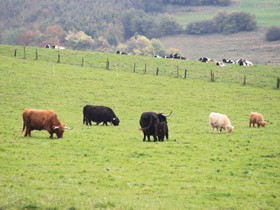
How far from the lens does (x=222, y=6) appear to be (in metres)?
175

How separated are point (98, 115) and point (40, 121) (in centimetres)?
804

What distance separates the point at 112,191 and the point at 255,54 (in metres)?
111

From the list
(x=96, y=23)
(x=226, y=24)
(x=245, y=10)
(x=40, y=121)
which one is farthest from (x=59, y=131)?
(x=96, y=23)

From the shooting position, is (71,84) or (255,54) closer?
(71,84)

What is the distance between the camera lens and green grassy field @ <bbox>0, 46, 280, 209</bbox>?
15.9m

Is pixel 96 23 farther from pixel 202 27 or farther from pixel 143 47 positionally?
pixel 143 47

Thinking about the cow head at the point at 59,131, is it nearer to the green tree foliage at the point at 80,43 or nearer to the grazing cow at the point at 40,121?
the grazing cow at the point at 40,121

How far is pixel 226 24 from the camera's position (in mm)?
147250

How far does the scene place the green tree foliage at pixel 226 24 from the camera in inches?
5699

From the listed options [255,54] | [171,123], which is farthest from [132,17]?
[171,123]

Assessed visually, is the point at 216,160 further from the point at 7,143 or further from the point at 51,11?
the point at 51,11

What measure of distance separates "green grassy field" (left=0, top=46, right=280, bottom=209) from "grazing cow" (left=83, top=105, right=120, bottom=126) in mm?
665

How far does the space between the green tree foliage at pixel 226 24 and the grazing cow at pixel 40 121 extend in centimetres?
A: 12276

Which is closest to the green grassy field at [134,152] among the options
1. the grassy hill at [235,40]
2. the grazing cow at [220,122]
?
the grazing cow at [220,122]
